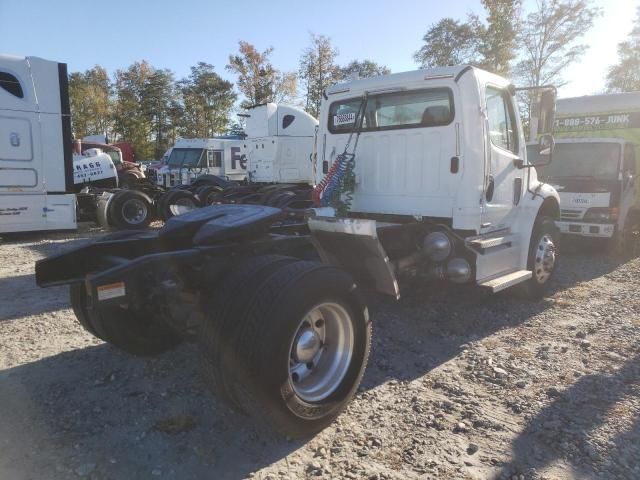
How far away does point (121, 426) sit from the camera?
3033 mm

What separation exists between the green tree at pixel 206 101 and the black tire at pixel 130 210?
3439 cm

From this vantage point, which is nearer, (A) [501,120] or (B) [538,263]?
(A) [501,120]

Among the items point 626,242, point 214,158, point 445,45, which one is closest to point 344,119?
point 626,242

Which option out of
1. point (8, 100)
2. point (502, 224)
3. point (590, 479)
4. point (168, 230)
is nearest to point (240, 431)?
point (168, 230)

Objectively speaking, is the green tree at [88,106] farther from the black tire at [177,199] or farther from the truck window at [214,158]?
the black tire at [177,199]

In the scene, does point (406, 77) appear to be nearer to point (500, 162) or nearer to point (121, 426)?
point (500, 162)

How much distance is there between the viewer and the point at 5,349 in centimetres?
424

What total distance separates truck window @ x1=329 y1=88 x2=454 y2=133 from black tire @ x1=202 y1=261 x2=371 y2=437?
107 inches

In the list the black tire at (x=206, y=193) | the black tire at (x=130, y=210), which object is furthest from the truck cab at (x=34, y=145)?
the black tire at (x=206, y=193)

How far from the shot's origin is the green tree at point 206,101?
44906mm

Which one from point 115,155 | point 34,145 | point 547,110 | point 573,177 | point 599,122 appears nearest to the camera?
point 547,110

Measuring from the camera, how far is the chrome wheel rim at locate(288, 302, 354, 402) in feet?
9.84

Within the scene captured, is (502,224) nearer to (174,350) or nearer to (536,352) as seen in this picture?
(536,352)

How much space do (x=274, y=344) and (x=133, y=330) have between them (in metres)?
1.61
